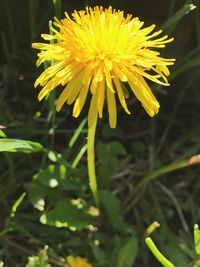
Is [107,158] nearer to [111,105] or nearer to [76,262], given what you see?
[76,262]

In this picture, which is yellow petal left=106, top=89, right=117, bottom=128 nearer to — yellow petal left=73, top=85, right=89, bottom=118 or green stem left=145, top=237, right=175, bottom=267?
yellow petal left=73, top=85, right=89, bottom=118

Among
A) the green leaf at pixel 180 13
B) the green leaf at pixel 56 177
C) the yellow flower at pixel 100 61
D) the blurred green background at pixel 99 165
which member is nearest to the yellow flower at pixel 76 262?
the blurred green background at pixel 99 165

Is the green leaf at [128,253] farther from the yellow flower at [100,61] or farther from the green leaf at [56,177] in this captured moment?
the yellow flower at [100,61]

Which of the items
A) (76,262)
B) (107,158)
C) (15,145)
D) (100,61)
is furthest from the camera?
(107,158)

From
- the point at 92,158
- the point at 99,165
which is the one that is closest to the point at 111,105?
the point at 92,158

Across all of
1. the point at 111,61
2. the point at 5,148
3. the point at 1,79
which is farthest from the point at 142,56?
the point at 1,79

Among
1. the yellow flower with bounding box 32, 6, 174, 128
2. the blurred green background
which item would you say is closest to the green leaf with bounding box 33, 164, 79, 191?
the blurred green background

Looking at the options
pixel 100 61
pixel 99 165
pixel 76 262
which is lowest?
pixel 76 262
